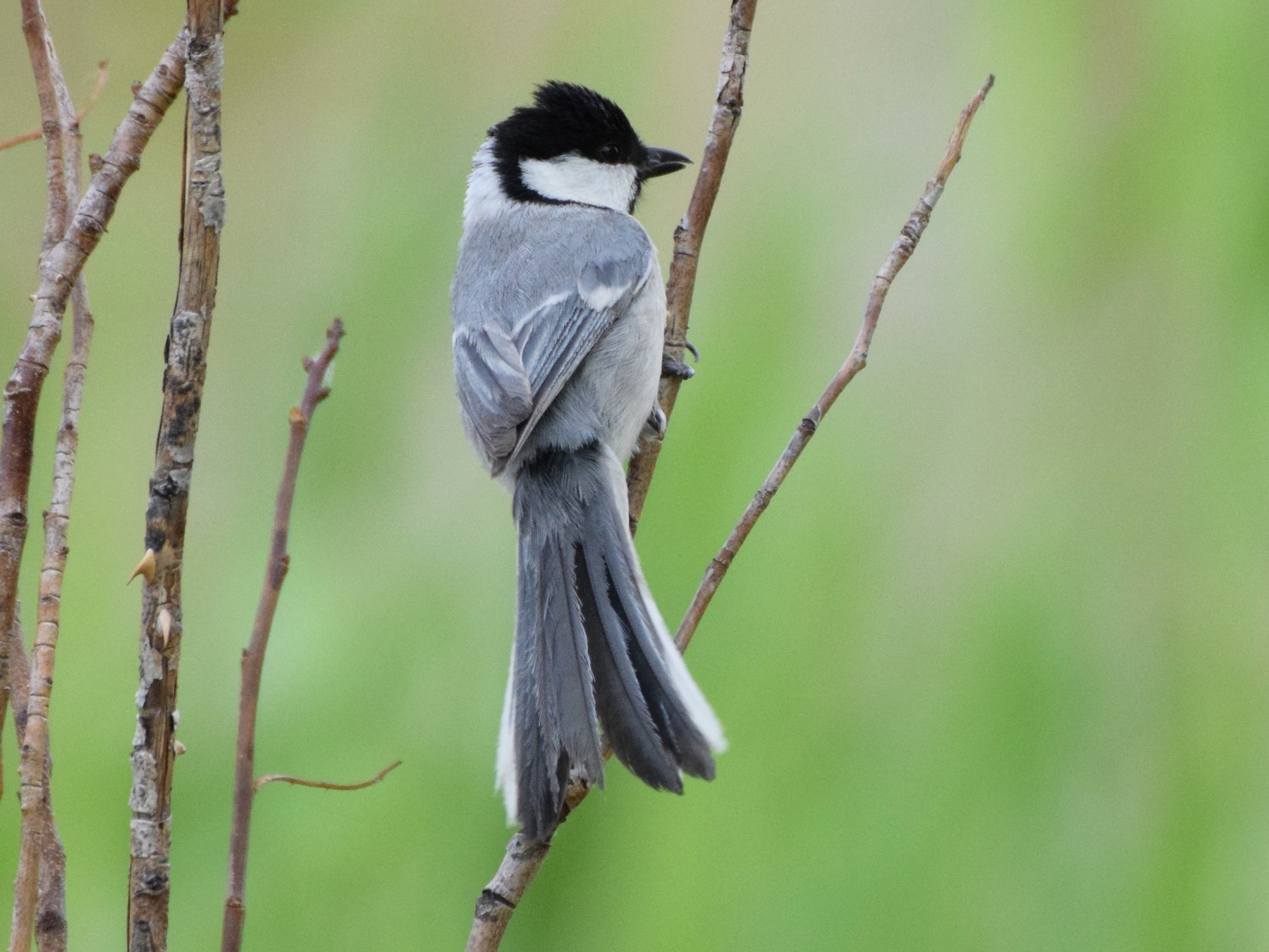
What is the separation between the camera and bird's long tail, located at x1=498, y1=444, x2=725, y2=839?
0.78 meters

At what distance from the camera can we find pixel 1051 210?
4.78 feet

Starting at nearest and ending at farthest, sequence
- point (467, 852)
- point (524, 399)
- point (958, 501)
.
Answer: point (524, 399)
point (467, 852)
point (958, 501)

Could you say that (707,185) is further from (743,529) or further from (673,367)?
(743,529)

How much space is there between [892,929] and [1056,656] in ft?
1.23

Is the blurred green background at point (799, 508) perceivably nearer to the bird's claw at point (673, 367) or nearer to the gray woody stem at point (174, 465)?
the bird's claw at point (673, 367)

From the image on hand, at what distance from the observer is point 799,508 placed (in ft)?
4.86

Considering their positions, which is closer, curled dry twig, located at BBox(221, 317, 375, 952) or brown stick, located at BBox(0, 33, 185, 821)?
brown stick, located at BBox(0, 33, 185, 821)

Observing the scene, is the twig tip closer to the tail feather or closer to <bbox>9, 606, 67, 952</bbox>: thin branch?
<bbox>9, 606, 67, 952</bbox>: thin branch

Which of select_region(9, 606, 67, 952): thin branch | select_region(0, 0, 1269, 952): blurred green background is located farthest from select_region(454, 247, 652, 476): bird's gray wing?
select_region(9, 606, 67, 952): thin branch

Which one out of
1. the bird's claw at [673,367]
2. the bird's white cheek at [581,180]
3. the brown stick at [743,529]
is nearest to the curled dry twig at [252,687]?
the brown stick at [743,529]

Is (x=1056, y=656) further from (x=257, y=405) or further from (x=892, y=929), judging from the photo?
(x=257, y=405)

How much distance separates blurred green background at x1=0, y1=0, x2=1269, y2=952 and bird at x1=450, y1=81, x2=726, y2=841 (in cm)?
14

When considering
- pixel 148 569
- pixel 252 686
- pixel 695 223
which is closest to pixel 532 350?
pixel 695 223

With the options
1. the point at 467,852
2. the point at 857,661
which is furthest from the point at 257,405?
the point at 857,661
